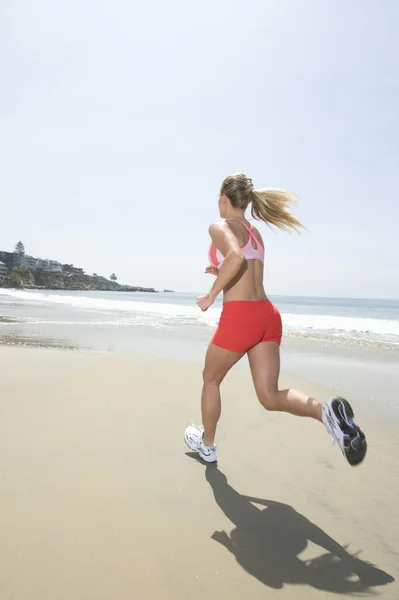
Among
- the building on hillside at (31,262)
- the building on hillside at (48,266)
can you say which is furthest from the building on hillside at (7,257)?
the building on hillside at (48,266)

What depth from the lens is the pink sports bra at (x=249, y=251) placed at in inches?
111

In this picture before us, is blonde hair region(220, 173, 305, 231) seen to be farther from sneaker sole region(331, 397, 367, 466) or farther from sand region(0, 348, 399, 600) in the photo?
sand region(0, 348, 399, 600)

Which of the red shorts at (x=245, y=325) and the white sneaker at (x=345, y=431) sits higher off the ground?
the red shorts at (x=245, y=325)

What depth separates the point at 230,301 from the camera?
2779mm

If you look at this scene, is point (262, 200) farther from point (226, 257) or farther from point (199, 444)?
point (199, 444)

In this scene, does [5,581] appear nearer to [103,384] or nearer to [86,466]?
[86,466]

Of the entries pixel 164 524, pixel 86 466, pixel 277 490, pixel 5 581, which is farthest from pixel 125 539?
pixel 277 490

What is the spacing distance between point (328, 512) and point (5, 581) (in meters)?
1.67

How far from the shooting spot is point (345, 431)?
89.2 inches

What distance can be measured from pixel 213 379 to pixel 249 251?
2.95 feet

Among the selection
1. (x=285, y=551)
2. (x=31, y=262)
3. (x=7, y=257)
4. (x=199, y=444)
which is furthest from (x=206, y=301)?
(x=31, y=262)

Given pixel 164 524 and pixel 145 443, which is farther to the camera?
pixel 145 443

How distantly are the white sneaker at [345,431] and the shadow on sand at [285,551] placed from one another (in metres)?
0.43

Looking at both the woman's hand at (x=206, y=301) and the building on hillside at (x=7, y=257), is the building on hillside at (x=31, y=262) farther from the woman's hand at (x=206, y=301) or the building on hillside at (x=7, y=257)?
the woman's hand at (x=206, y=301)
